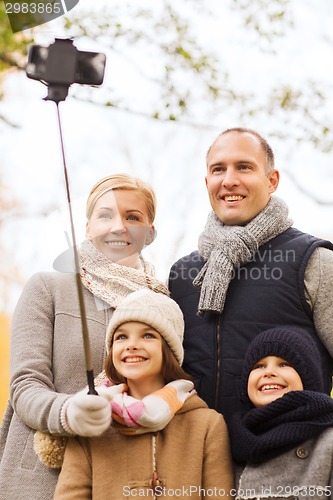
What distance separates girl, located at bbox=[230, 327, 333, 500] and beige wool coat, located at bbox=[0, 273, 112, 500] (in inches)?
20.9

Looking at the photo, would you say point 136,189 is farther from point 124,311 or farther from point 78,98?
point 78,98

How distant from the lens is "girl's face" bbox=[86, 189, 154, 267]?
269cm

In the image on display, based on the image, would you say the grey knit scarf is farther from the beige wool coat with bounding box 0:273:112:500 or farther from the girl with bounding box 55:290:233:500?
the beige wool coat with bounding box 0:273:112:500

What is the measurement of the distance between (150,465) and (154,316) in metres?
0.46

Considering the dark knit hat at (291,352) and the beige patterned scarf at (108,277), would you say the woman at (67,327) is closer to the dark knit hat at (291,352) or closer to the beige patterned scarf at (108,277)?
the beige patterned scarf at (108,277)

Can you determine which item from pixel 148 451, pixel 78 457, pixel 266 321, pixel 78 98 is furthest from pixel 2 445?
pixel 78 98

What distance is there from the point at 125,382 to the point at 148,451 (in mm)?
247

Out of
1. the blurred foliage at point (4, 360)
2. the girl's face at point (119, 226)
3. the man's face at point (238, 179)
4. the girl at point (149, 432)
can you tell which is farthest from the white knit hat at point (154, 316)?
the blurred foliage at point (4, 360)

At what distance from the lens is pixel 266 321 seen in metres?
2.59

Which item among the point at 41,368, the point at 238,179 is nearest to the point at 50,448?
the point at 41,368

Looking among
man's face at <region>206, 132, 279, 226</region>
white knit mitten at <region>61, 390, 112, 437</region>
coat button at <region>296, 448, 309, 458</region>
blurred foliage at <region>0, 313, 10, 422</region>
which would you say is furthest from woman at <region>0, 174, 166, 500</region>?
blurred foliage at <region>0, 313, 10, 422</region>

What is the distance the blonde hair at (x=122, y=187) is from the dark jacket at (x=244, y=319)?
1.36ft

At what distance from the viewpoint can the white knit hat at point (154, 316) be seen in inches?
95.7

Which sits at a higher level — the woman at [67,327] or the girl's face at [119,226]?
the girl's face at [119,226]
